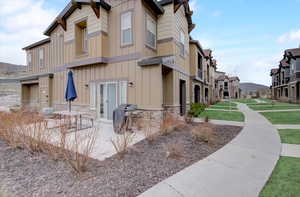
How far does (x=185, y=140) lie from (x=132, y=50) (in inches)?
224

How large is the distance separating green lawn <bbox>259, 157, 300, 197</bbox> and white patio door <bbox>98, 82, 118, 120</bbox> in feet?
25.8

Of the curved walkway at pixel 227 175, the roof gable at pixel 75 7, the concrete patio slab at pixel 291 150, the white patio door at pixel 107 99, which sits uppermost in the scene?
the roof gable at pixel 75 7

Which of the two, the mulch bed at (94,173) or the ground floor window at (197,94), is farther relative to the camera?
the ground floor window at (197,94)

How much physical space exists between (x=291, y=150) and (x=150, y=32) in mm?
8429

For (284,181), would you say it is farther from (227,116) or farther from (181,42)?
(181,42)

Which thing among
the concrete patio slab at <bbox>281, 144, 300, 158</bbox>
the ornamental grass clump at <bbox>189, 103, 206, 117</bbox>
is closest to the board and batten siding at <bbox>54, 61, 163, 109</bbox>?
the ornamental grass clump at <bbox>189, 103, 206, 117</bbox>

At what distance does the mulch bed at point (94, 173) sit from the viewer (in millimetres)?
3029

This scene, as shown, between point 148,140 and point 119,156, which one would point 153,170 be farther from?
point 148,140

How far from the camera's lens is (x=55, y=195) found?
9.44ft

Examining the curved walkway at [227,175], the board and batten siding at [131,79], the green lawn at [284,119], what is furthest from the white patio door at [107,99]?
the green lawn at [284,119]

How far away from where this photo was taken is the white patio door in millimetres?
9962

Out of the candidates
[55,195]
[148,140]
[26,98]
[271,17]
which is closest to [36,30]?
[26,98]

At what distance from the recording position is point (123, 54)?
9.58 meters

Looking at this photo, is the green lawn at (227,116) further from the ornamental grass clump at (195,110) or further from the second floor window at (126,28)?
the second floor window at (126,28)
